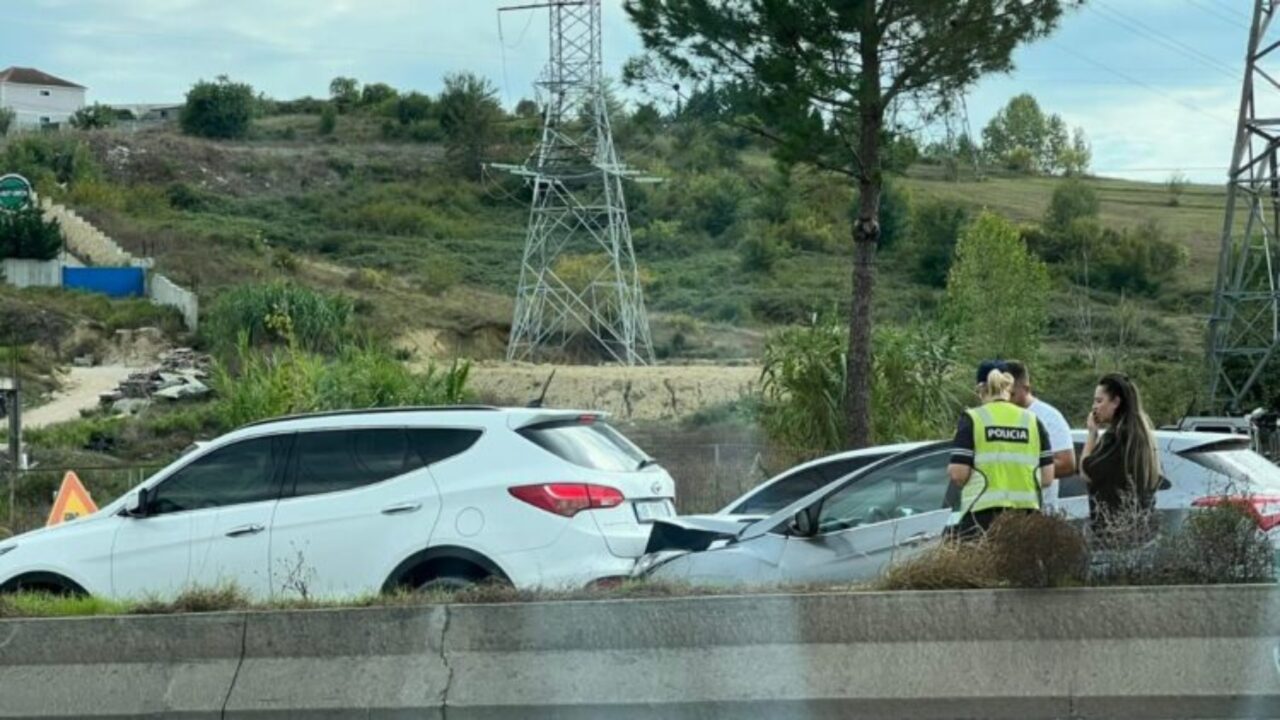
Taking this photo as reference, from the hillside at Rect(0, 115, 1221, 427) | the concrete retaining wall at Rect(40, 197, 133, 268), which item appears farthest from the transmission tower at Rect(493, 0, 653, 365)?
the concrete retaining wall at Rect(40, 197, 133, 268)

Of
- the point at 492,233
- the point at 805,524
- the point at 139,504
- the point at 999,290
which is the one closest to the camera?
the point at 805,524

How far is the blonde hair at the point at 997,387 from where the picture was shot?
9594 millimetres

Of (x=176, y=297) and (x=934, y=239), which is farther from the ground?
(x=934, y=239)

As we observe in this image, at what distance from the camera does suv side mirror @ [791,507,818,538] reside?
1005cm

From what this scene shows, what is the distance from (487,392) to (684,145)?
34302 mm

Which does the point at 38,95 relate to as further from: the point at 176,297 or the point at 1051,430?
the point at 1051,430

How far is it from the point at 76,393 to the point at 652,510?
139 feet

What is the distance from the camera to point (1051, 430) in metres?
10.5

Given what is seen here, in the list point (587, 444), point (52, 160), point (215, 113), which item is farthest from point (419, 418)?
point (215, 113)

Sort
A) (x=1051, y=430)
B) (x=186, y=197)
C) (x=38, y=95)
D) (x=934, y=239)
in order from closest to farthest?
1. (x=1051, y=430)
2. (x=934, y=239)
3. (x=186, y=197)
4. (x=38, y=95)

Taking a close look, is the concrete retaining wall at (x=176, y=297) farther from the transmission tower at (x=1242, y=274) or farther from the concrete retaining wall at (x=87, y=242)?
the transmission tower at (x=1242, y=274)

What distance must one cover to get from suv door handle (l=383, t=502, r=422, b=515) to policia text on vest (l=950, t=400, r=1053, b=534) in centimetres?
342

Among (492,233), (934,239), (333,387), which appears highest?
(934,239)

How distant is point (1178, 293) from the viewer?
72.3 metres
